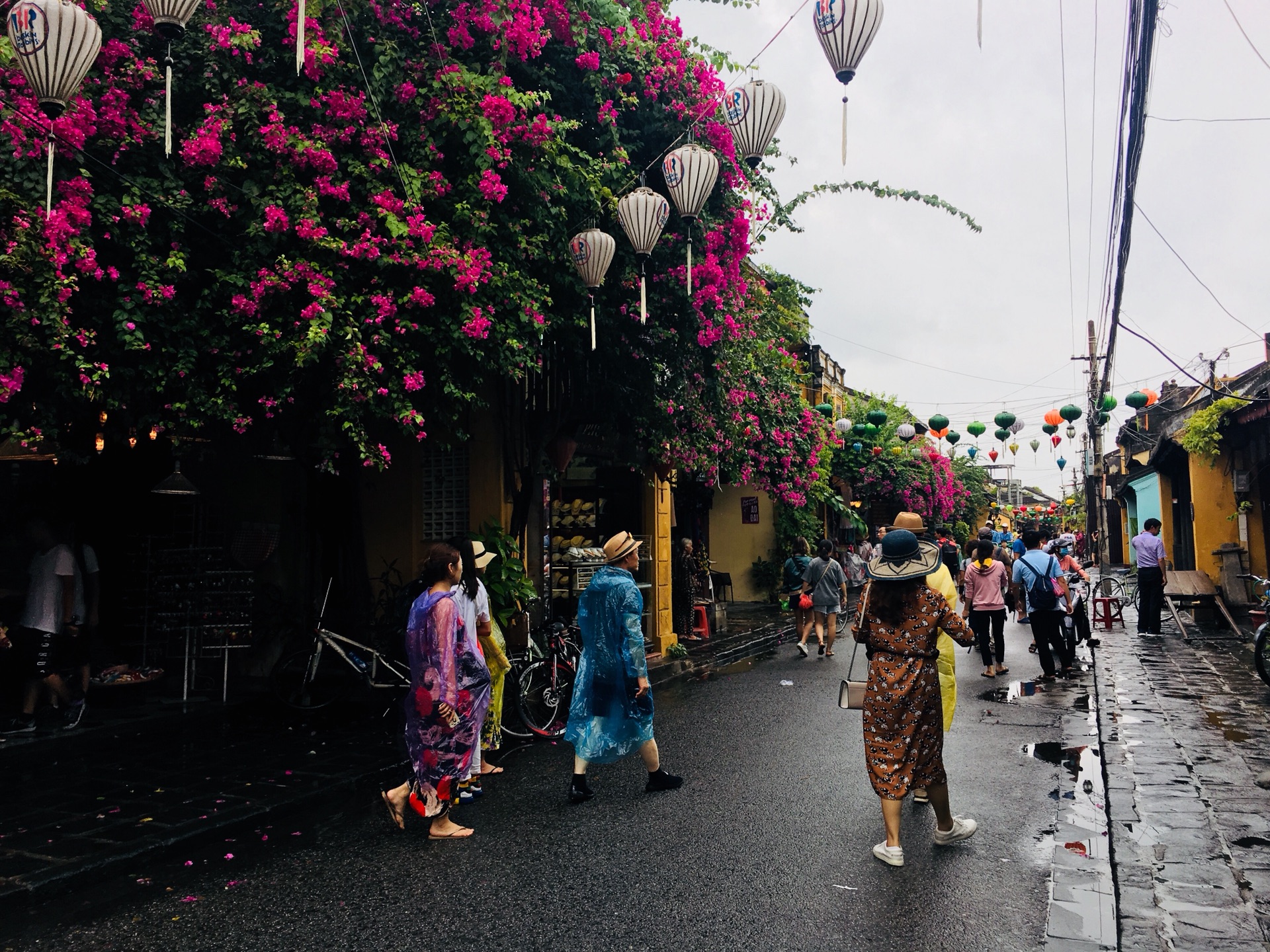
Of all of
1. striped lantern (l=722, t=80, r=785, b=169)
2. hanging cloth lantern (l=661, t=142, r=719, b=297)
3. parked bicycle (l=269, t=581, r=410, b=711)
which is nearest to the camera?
striped lantern (l=722, t=80, r=785, b=169)

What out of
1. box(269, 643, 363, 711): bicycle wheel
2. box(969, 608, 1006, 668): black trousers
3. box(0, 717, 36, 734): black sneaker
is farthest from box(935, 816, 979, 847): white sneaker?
box(0, 717, 36, 734): black sneaker

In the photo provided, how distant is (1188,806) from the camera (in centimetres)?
558

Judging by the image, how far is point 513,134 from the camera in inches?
299

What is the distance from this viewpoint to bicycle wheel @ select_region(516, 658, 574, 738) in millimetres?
7980

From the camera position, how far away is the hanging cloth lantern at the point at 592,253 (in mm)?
8414

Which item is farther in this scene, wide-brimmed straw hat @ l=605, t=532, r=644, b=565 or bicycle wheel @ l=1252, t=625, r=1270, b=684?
bicycle wheel @ l=1252, t=625, r=1270, b=684

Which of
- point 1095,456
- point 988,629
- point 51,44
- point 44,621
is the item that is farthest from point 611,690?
point 1095,456

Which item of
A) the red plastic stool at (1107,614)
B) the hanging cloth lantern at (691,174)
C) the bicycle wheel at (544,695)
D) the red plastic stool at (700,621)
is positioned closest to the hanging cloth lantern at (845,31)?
the hanging cloth lantern at (691,174)

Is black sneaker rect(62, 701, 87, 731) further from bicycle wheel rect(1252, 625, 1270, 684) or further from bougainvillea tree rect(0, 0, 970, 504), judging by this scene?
bicycle wheel rect(1252, 625, 1270, 684)

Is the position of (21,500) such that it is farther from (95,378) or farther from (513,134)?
(513,134)

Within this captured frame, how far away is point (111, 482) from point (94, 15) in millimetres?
5964

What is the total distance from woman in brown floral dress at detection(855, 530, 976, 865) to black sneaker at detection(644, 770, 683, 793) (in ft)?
5.70

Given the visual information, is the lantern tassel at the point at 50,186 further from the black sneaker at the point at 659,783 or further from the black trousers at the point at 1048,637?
the black trousers at the point at 1048,637

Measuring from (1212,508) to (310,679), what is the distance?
16.8m
